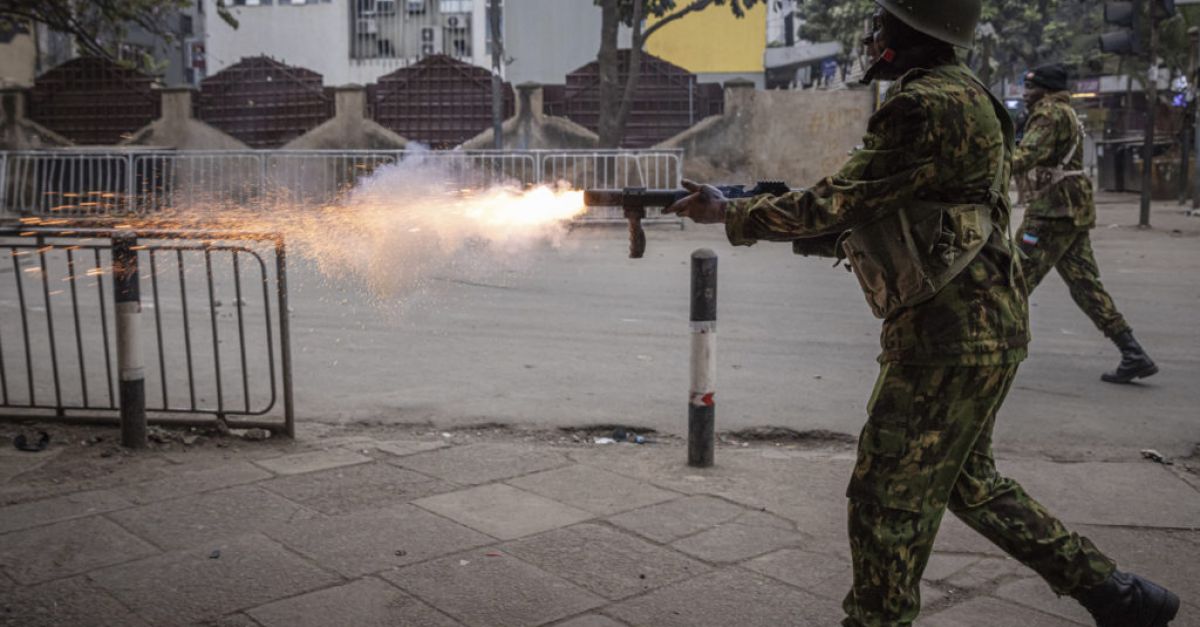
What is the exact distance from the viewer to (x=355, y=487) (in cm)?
513

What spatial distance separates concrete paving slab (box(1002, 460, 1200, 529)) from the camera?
16.1 ft

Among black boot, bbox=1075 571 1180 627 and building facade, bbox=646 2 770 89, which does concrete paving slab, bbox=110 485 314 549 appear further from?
building facade, bbox=646 2 770 89

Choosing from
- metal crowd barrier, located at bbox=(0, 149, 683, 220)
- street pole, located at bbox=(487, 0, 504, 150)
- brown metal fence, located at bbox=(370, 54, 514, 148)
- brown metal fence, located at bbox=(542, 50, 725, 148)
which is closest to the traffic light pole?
brown metal fence, located at bbox=(542, 50, 725, 148)

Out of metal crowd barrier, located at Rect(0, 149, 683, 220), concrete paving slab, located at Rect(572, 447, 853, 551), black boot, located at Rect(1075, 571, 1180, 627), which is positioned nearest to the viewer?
black boot, located at Rect(1075, 571, 1180, 627)

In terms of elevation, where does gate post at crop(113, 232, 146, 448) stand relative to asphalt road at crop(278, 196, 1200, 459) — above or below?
above

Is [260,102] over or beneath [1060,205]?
over

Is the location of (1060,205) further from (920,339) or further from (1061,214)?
(920,339)

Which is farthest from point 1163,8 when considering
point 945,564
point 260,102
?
point 260,102

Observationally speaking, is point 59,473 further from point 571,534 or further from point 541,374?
point 541,374

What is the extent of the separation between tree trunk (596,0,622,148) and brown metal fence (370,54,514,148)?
3.19 m

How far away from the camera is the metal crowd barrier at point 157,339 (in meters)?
5.85

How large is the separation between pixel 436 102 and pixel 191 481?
2108cm

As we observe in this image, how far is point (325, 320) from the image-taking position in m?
9.93

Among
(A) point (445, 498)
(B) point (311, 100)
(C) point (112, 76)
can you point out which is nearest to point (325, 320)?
(A) point (445, 498)
